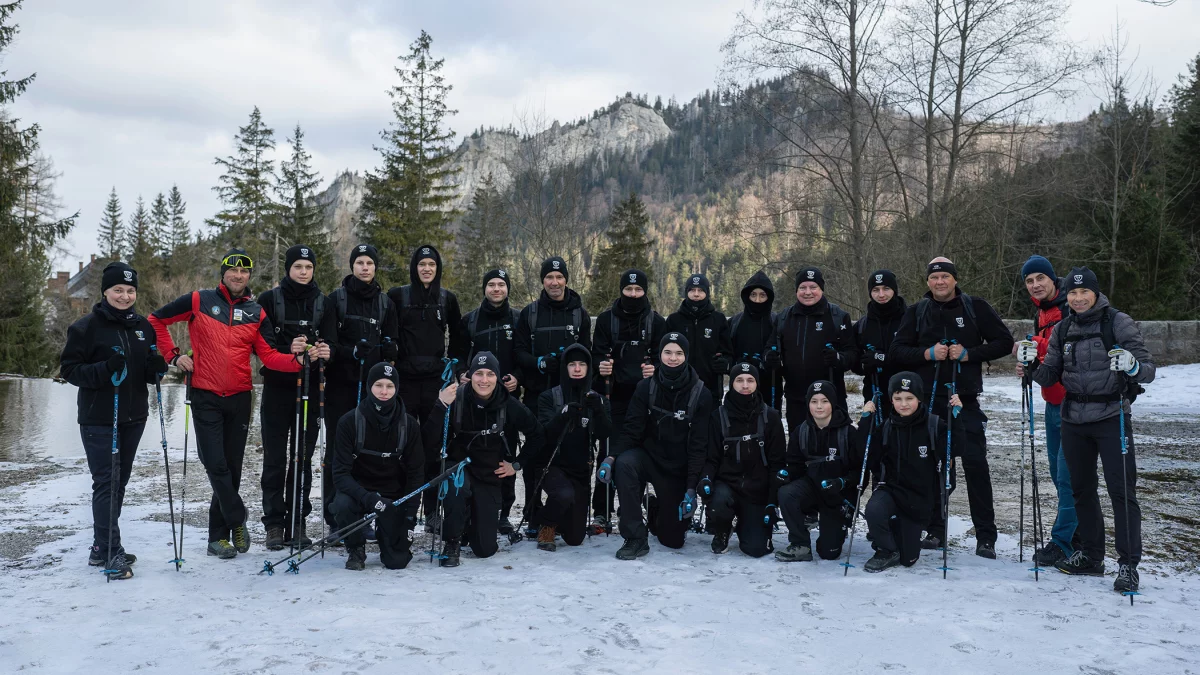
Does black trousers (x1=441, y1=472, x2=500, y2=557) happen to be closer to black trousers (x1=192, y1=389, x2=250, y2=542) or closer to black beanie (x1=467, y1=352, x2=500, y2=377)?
black beanie (x1=467, y1=352, x2=500, y2=377)

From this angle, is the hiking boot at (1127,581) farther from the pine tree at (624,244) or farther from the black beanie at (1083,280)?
the pine tree at (624,244)

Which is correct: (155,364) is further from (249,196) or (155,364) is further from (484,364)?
(249,196)

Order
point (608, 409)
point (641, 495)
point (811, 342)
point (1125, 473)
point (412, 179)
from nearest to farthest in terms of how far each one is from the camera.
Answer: point (1125, 473)
point (641, 495)
point (608, 409)
point (811, 342)
point (412, 179)

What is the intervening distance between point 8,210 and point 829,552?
2538cm

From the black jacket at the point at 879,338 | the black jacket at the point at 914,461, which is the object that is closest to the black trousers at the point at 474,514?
the black jacket at the point at 914,461

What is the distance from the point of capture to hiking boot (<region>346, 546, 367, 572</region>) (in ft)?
18.2

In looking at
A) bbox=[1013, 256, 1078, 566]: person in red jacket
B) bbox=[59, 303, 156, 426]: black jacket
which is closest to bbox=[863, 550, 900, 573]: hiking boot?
bbox=[1013, 256, 1078, 566]: person in red jacket

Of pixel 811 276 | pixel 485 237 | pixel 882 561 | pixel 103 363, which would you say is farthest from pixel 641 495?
pixel 485 237

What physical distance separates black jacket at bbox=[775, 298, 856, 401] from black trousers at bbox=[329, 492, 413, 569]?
3.57 m

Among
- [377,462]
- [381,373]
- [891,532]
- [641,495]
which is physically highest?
[381,373]

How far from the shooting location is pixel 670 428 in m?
6.45

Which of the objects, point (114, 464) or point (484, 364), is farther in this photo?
point (484, 364)

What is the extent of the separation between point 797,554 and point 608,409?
77.4 inches

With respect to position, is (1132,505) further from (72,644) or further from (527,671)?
(72,644)
